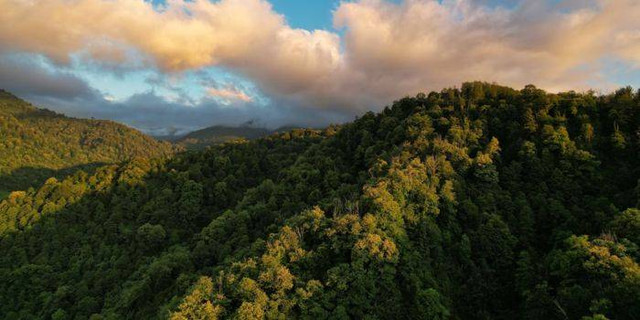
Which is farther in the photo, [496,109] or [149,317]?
[496,109]

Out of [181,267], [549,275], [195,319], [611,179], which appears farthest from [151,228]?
[611,179]

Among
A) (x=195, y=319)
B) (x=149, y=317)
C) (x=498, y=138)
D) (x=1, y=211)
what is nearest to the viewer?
(x=195, y=319)

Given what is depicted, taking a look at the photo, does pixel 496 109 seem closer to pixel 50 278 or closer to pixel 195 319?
pixel 195 319

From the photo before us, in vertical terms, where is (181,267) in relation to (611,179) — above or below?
below

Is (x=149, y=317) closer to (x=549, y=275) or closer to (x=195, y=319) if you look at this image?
(x=195, y=319)

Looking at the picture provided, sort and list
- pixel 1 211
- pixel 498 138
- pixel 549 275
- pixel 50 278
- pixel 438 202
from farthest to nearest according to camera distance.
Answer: pixel 1 211
pixel 50 278
pixel 498 138
pixel 438 202
pixel 549 275

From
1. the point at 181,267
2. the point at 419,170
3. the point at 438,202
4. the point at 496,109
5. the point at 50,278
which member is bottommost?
the point at 50,278

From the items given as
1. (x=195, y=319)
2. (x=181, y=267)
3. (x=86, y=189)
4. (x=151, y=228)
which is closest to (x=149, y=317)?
(x=181, y=267)
